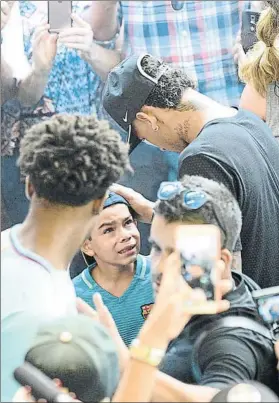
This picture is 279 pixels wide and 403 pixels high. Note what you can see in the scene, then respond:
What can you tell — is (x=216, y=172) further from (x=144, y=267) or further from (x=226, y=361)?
(x=226, y=361)

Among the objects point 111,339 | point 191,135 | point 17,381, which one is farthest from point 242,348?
point 191,135

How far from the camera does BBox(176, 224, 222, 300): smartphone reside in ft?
4.15

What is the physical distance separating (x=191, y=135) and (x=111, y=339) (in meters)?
0.56

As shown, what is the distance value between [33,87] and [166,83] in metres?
0.27

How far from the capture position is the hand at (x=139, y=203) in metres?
1.47

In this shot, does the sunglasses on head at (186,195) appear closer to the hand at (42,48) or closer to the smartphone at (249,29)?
the hand at (42,48)

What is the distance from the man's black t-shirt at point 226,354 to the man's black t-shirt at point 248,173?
150 millimetres

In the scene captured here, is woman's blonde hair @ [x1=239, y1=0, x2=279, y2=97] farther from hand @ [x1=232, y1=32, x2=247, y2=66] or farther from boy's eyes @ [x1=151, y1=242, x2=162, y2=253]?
boy's eyes @ [x1=151, y1=242, x2=162, y2=253]

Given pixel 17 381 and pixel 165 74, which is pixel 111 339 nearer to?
pixel 17 381

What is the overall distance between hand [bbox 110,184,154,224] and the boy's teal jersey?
0.08 meters

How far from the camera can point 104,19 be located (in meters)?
1.48

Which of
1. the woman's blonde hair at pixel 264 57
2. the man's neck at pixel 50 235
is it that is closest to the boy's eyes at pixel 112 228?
the man's neck at pixel 50 235

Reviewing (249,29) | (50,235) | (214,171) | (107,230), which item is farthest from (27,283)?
(249,29)

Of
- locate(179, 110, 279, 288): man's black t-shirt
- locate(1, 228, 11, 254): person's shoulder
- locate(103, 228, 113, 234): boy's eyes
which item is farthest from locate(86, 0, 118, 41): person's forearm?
locate(1, 228, 11, 254): person's shoulder
